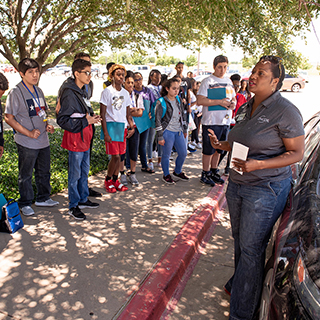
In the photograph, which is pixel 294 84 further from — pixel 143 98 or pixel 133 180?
pixel 133 180

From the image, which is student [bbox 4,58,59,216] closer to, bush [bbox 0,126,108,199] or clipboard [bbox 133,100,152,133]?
bush [bbox 0,126,108,199]

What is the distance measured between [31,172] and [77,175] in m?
0.62

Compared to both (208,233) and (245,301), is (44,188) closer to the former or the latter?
(208,233)

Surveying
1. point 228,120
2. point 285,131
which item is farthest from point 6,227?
point 228,120

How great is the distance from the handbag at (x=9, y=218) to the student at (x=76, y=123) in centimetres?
75

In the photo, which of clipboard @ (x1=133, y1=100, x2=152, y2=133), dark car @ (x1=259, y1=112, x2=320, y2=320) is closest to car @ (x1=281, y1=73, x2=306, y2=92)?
clipboard @ (x1=133, y1=100, x2=152, y2=133)

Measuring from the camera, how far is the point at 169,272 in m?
3.36

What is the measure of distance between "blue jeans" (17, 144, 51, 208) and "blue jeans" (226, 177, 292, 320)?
9.55ft

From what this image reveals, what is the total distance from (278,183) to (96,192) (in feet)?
11.2

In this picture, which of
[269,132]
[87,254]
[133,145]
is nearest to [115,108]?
[133,145]

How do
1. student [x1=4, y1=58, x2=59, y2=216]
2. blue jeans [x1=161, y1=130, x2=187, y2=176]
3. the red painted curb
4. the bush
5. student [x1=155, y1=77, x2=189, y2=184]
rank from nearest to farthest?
the red painted curb, student [x1=4, y1=58, x2=59, y2=216], the bush, student [x1=155, y1=77, x2=189, y2=184], blue jeans [x1=161, y1=130, x2=187, y2=176]

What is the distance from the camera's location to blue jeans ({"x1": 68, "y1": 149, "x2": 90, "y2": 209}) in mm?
4379

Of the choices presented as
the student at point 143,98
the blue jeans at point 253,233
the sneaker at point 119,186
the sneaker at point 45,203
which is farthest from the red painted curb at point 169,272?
the student at point 143,98

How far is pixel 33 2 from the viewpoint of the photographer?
32.7 ft
